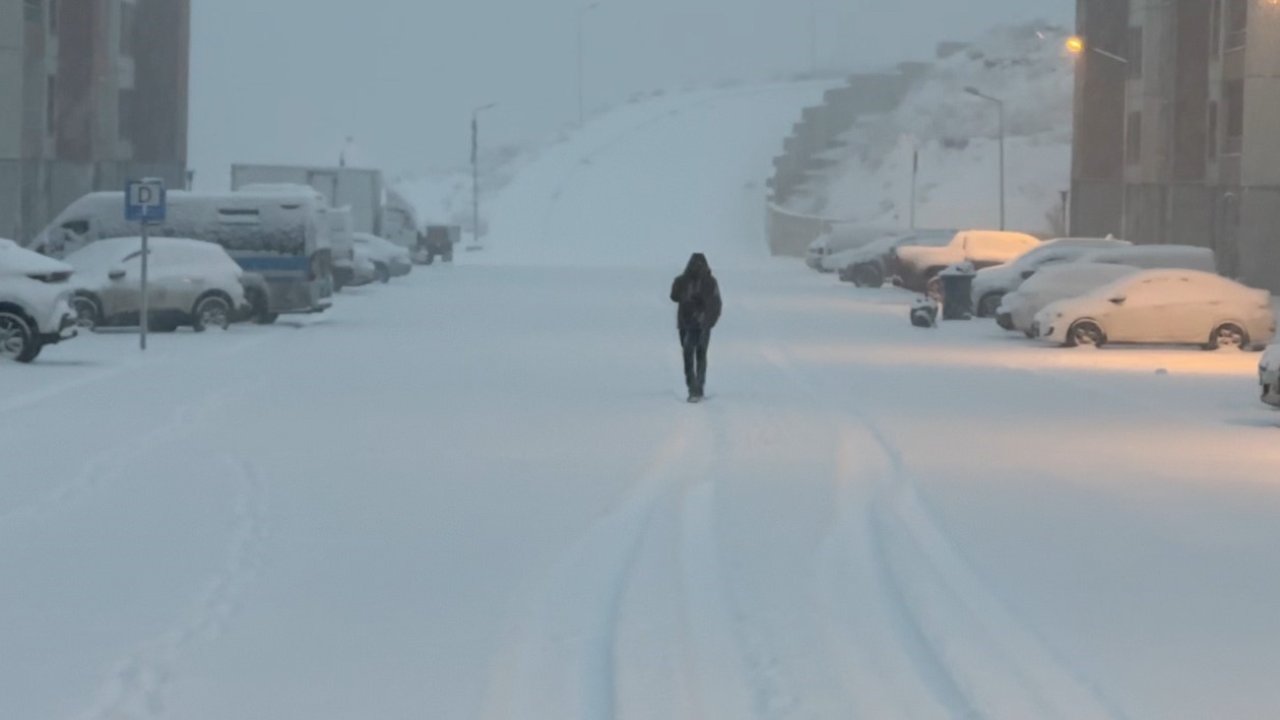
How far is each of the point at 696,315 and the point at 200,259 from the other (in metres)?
14.5

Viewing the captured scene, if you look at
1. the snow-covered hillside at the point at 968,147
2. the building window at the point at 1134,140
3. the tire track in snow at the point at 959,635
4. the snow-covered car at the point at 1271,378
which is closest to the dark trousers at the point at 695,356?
the snow-covered car at the point at 1271,378

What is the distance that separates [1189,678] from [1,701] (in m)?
4.89

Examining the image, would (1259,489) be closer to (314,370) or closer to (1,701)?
(1,701)

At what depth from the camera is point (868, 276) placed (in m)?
73.2

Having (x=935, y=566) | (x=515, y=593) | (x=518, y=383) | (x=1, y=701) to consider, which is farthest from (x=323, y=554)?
(x=518, y=383)

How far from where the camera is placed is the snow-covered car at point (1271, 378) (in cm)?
2445

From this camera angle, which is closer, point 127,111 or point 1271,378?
point 1271,378

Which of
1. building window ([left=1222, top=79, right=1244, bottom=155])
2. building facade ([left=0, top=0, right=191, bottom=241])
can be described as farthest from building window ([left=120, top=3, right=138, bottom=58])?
building window ([left=1222, top=79, right=1244, bottom=155])

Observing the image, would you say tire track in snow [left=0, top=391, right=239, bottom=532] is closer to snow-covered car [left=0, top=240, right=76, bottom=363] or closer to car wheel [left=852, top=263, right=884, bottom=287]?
snow-covered car [left=0, top=240, right=76, bottom=363]

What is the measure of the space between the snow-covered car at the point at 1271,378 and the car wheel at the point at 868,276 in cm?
4797

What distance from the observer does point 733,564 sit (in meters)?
14.1

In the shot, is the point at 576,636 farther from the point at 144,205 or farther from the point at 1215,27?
the point at 1215,27

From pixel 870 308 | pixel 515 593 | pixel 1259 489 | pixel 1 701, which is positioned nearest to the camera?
pixel 1 701

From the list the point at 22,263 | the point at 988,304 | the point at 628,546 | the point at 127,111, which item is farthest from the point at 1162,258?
the point at 127,111
